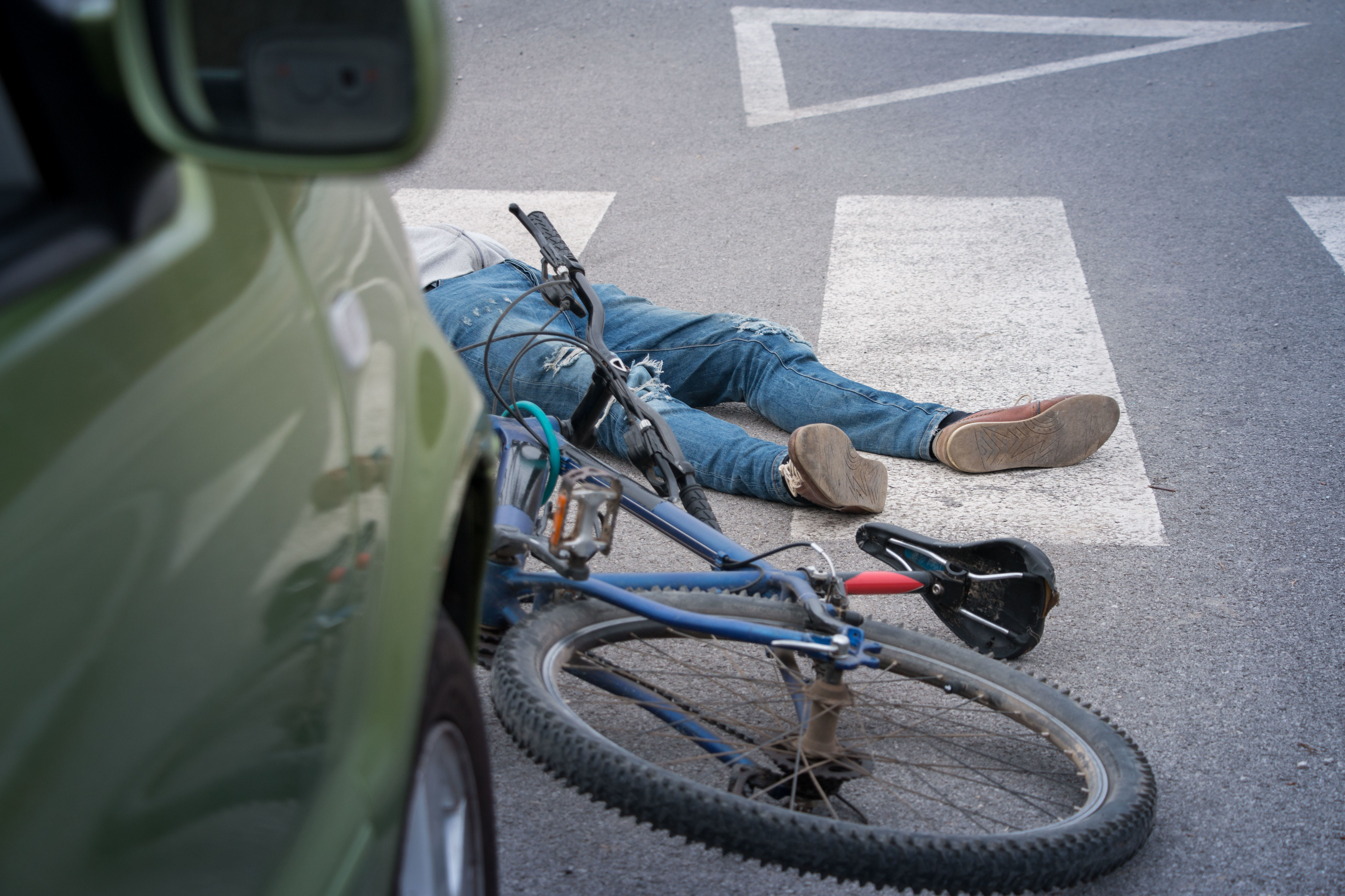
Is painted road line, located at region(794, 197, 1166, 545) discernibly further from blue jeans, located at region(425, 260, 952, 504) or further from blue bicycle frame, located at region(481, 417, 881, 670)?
blue bicycle frame, located at region(481, 417, 881, 670)

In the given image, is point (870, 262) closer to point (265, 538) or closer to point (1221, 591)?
point (1221, 591)

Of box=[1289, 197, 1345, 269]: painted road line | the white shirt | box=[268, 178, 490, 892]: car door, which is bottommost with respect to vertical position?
box=[1289, 197, 1345, 269]: painted road line

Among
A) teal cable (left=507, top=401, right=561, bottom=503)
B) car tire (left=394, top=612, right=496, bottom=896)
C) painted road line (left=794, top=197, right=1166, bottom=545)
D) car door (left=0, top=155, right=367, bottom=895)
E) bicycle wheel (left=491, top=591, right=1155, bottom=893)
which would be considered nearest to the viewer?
car door (left=0, top=155, right=367, bottom=895)

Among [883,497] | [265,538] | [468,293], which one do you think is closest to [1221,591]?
[883,497]

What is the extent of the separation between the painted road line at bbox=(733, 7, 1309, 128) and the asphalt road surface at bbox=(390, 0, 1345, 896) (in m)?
0.05

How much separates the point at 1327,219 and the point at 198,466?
21.5 feet

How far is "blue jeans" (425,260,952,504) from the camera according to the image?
381 centimetres

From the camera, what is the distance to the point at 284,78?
37.6 inches

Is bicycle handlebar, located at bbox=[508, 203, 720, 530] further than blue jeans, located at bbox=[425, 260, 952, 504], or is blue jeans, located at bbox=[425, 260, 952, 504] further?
blue jeans, located at bbox=[425, 260, 952, 504]

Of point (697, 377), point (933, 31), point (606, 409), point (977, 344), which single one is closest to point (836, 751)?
point (606, 409)

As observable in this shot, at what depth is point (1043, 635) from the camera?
310 centimetres

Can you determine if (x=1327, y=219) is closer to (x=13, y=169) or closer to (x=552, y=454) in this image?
(x=552, y=454)

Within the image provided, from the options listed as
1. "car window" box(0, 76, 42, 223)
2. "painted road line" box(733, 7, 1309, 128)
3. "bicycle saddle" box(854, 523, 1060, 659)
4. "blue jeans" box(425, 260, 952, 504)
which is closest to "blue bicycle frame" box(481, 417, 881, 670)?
"bicycle saddle" box(854, 523, 1060, 659)

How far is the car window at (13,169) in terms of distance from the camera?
39.5 inches
